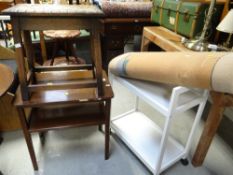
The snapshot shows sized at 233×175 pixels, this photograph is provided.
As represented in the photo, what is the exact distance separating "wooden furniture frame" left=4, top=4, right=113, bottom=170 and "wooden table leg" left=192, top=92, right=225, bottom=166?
71 centimetres

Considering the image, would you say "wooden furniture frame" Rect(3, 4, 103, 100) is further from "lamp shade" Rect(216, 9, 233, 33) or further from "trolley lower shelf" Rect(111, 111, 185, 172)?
"lamp shade" Rect(216, 9, 233, 33)

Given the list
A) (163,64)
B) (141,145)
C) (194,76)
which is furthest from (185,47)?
(141,145)

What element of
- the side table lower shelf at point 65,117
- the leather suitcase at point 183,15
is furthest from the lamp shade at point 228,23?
the side table lower shelf at point 65,117

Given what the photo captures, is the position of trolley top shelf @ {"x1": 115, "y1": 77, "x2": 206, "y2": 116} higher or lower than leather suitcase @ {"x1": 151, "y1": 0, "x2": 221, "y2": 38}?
lower

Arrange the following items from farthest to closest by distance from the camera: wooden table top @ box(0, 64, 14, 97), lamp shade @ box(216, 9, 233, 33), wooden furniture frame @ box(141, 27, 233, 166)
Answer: lamp shade @ box(216, 9, 233, 33)
wooden furniture frame @ box(141, 27, 233, 166)
wooden table top @ box(0, 64, 14, 97)

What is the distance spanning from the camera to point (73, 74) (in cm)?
139

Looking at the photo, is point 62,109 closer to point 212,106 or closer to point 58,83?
point 58,83

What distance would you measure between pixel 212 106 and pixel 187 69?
0.47 meters

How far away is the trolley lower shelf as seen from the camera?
4.62 feet

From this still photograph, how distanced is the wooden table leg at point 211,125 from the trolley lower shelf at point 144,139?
13 cm

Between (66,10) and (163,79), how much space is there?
679mm

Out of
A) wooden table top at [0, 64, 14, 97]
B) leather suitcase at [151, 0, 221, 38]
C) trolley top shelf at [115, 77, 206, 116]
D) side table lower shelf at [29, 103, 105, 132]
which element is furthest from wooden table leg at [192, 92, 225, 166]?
wooden table top at [0, 64, 14, 97]

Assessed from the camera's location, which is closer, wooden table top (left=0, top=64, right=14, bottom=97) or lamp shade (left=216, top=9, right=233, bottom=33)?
wooden table top (left=0, top=64, right=14, bottom=97)

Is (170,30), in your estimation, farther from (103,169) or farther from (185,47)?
(103,169)
